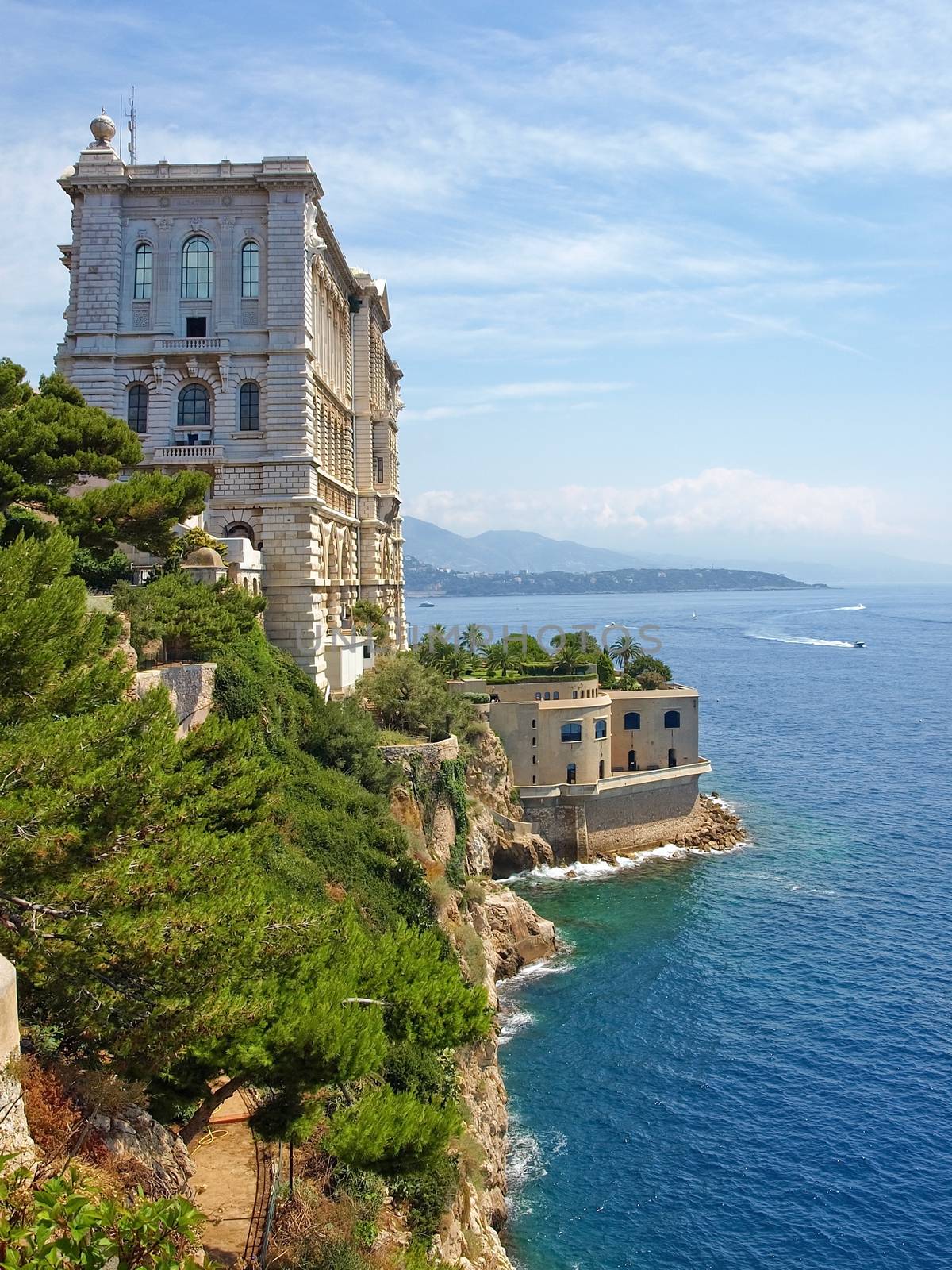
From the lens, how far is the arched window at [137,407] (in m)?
36.1

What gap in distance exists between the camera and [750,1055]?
3275cm

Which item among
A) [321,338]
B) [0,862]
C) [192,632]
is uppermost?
[321,338]

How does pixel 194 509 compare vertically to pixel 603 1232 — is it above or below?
above

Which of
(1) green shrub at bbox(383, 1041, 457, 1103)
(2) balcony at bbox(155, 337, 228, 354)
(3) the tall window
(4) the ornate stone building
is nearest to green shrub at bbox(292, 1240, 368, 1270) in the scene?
(1) green shrub at bbox(383, 1041, 457, 1103)

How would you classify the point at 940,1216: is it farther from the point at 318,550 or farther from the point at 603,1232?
the point at 318,550

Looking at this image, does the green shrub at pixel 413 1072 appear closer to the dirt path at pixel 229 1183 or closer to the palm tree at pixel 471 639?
the dirt path at pixel 229 1183

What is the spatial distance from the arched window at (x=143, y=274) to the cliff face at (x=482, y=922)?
1881 cm

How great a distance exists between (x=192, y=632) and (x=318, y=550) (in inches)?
452

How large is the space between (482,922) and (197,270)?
85.0 feet

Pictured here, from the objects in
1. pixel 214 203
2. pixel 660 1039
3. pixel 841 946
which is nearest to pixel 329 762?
pixel 660 1039

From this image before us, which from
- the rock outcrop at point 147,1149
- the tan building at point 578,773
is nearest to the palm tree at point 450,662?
the tan building at point 578,773

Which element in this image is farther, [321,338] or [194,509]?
[321,338]

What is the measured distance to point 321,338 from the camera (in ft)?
137

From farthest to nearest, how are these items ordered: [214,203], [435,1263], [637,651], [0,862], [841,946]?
[637,651], [841,946], [214,203], [435,1263], [0,862]
